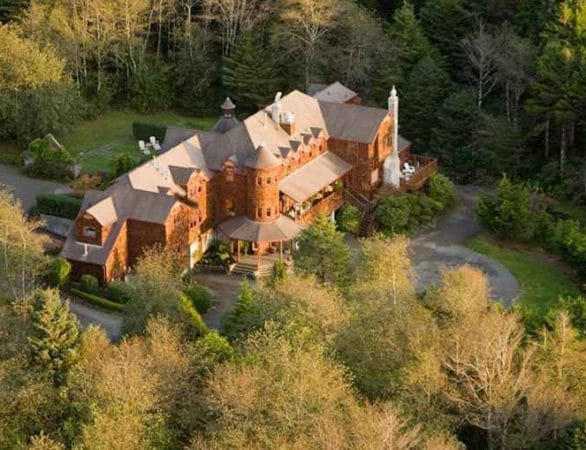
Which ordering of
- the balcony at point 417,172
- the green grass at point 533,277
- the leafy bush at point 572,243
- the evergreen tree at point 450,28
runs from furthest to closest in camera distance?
the evergreen tree at point 450,28, the balcony at point 417,172, the leafy bush at point 572,243, the green grass at point 533,277

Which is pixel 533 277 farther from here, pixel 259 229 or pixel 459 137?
pixel 459 137

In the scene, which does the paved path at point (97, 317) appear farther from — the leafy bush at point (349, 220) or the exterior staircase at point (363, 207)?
the exterior staircase at point (363, 207)

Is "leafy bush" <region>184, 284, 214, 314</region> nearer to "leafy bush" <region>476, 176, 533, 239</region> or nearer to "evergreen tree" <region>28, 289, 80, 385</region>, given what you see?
"evergreen tree" <region>28, 289, 80, 385</region>

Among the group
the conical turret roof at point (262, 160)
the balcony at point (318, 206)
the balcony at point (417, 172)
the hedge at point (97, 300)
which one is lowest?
the hedge at point (97, 300)

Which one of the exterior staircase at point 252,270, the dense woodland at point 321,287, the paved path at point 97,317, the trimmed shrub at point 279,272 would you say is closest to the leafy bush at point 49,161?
the dense woodland at point 321,287

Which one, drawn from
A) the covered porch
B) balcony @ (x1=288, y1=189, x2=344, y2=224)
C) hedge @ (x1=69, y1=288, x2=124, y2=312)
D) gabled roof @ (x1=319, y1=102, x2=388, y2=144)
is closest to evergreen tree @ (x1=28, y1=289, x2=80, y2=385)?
hedge @ (x1=69, y1=288, x2=124, y2=312)

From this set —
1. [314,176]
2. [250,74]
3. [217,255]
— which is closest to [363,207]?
[314,176]

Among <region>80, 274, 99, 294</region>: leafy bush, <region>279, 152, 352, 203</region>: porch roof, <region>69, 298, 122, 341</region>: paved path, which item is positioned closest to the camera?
<region>69, 298, 122, 341</region>: paved path
